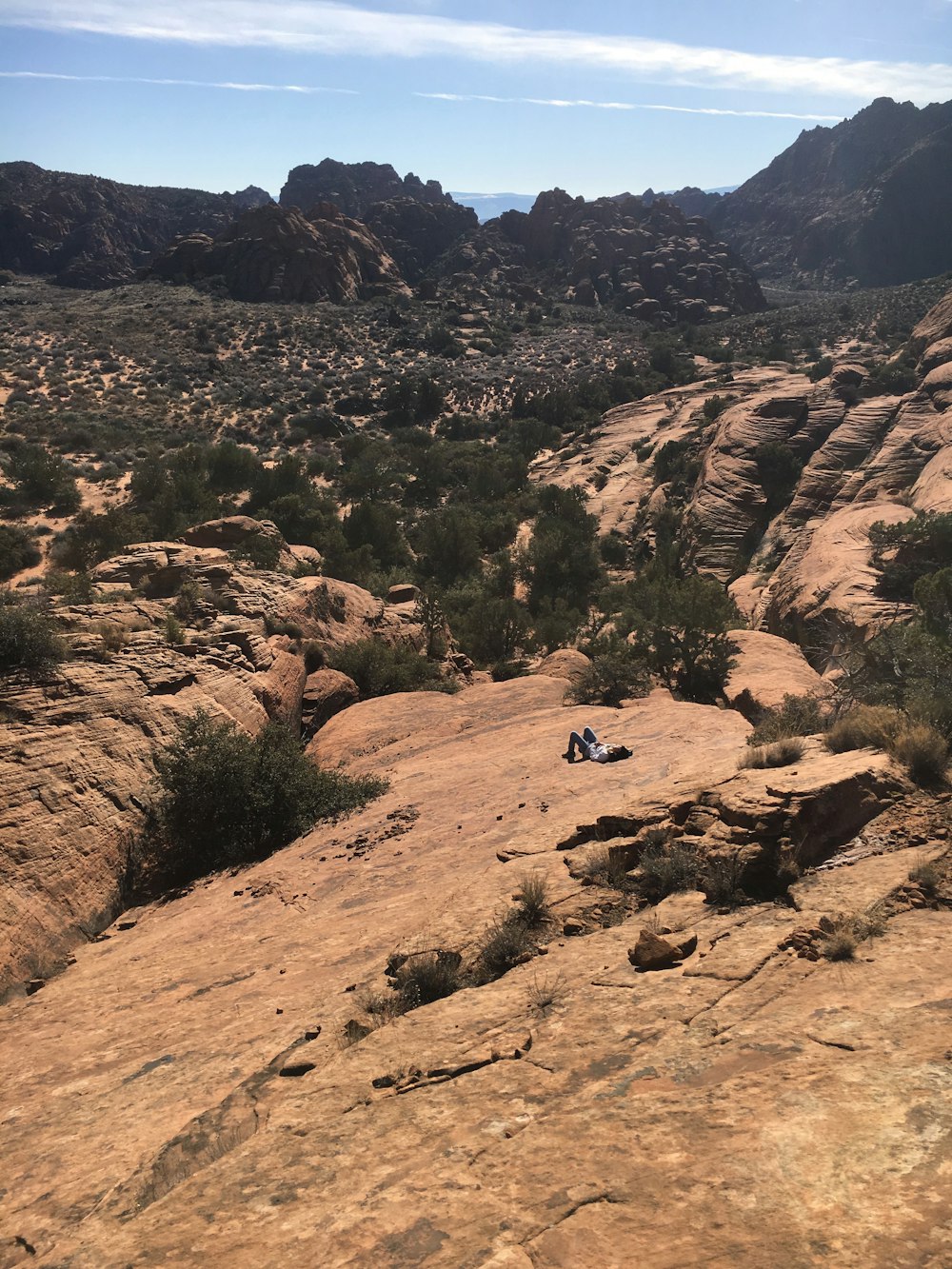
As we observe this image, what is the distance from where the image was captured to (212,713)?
43.3 ft

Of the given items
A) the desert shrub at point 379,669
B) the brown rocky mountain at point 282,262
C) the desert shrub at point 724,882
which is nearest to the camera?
the desert shrub at point 724,882

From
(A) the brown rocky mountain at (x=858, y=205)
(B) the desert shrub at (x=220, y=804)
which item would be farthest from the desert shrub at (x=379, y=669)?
(A) the brown rocky mountain at (x=858, y=205)

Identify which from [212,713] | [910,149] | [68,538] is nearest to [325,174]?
[910,149]

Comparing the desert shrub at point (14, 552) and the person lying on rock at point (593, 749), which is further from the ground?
the desert shrub at point (14, 552)

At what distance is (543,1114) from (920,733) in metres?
5.37

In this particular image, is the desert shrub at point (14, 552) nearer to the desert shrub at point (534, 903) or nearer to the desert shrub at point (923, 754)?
the desert shrub at point (534, 903)

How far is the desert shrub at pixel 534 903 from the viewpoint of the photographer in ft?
22.5

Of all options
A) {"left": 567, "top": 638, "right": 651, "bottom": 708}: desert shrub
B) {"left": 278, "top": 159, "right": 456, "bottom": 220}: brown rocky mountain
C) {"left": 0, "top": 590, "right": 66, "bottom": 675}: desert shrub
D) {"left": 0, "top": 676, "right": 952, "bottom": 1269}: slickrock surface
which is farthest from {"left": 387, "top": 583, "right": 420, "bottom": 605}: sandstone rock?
{"left": 278, "top": 159, "right": 456, "bottom": 220}: brown rocky mountain

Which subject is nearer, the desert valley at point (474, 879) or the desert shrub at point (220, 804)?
the desert valley at point (474, 879)

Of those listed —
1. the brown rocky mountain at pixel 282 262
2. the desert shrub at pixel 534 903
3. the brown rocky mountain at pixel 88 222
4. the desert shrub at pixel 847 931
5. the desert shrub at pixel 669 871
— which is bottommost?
the desert shrub at pixel 534 903

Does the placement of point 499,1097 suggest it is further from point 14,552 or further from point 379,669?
point 14,552

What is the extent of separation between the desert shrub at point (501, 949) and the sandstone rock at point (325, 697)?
10953 mm

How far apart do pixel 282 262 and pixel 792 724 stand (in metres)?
91.0

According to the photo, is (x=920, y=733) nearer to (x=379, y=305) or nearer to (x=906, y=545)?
(x=906, y=545)
